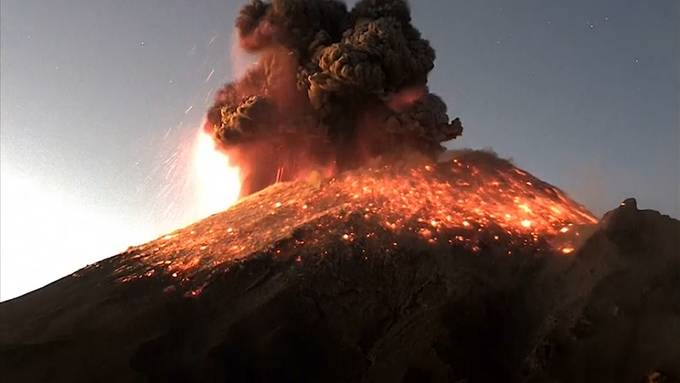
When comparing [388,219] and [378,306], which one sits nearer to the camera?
[378,306]

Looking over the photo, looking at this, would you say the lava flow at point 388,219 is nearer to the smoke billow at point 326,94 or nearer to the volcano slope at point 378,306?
the volcano slope at point 378,306

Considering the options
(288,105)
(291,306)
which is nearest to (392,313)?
(291,306)

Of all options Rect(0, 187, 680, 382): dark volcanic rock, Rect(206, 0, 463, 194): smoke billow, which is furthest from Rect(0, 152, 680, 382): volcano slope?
Rect(206, 0, 463, 194): smoke billow

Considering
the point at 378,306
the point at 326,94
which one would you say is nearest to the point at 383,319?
the point at 378,306

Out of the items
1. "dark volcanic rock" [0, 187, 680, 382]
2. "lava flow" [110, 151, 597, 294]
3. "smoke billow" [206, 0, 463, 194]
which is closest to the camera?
"dark volcanic rock" [0, 187, 680, 382]

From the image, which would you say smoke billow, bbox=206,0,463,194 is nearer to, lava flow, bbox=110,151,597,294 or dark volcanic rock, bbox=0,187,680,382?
lava flow, bbox=110,151,597,294

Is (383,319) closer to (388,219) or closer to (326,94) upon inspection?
(388,219)

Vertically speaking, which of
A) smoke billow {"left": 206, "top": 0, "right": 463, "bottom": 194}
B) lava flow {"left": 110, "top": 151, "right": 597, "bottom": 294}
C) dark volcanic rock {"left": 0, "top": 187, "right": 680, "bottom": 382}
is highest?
smoke billow {"left": 206, "top": 0, "right": 463, "bottom": 194}
